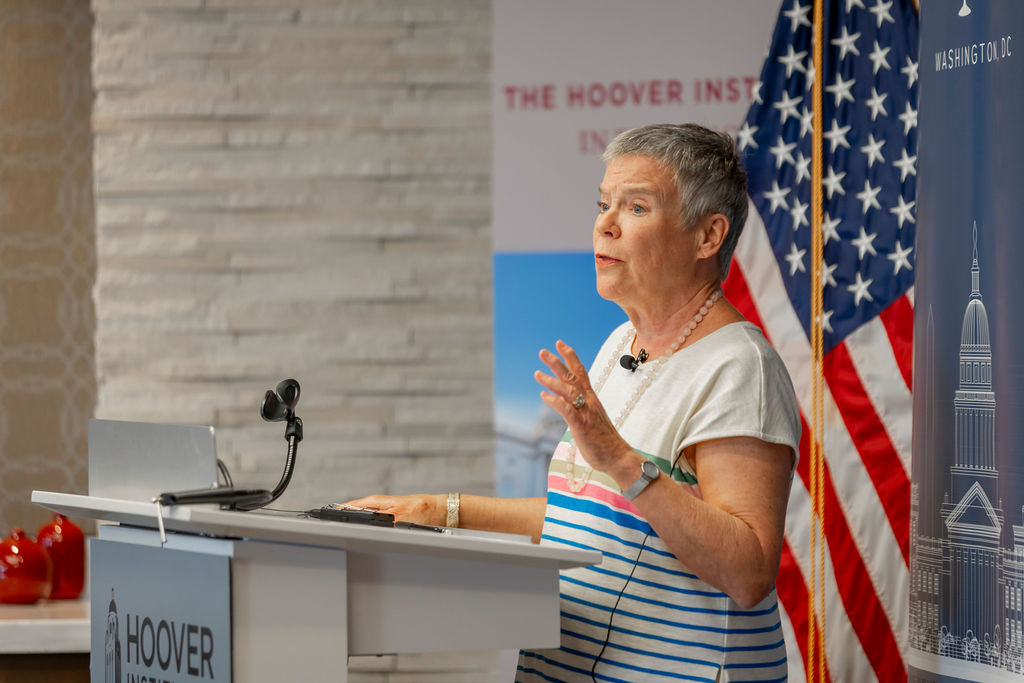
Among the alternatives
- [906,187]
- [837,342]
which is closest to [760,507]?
[837,342]

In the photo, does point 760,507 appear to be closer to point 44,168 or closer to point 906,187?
point 906,187

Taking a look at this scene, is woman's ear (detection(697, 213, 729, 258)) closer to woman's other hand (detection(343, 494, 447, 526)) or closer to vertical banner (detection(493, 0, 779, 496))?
woman's other hand (detection(343, 494, 447, 526))

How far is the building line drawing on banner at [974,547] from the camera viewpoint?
1595 mm

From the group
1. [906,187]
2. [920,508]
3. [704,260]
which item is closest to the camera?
[704,260]

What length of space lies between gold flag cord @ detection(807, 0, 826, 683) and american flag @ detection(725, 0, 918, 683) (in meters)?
0.03

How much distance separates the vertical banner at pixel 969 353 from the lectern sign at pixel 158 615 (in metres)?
1.24

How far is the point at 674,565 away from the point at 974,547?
0.65 meters

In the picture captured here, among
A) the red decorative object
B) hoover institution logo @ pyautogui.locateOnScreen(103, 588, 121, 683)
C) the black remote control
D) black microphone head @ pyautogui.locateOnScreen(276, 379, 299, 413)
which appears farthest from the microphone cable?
the red decorative object

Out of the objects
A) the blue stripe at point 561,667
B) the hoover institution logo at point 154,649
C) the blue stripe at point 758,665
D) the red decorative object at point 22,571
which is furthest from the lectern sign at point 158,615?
the red decorative object at point 22,571

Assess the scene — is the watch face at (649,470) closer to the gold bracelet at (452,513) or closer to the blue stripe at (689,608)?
the blue stripe at (689,608)

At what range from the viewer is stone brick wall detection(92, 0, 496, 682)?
262cm

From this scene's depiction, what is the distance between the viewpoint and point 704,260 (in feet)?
4.85

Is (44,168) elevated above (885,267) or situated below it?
above

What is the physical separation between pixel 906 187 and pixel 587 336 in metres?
0.86
